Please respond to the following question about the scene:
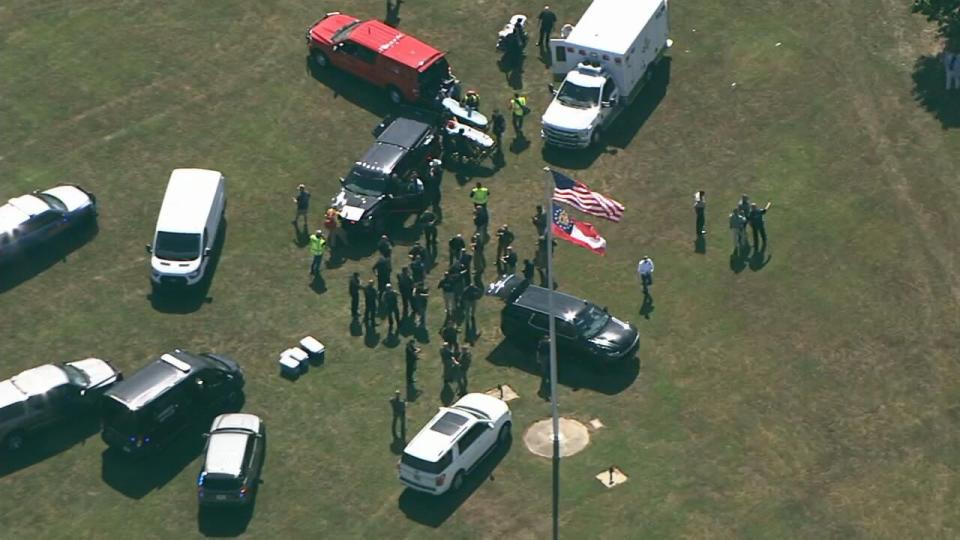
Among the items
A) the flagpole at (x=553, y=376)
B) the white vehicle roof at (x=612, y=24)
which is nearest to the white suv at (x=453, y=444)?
the flagpole at (x=553, y=376)

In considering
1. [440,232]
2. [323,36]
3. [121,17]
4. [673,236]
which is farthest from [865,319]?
[121,17]

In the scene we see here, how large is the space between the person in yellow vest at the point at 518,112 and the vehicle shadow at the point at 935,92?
621 inches

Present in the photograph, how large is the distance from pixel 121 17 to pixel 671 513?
115 feet

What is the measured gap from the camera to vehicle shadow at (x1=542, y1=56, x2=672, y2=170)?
62.8m

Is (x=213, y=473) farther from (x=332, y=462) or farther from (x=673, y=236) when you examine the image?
(x=673, y=236)

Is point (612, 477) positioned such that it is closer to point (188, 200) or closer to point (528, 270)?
point (528, 270)

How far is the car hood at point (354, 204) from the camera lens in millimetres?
58312

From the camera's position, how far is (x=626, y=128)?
64.4 meters

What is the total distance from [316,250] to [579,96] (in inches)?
509

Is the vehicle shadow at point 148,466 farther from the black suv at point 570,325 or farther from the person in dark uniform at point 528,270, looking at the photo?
the person in dark uniform at point 528,270

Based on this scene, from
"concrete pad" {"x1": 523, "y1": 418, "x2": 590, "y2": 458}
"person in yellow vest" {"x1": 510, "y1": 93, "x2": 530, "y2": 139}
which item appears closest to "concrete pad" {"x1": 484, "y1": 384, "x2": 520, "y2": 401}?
"concrete pad" {"x1": 523, "y1": 418, "x2": 590, "y2": 458}

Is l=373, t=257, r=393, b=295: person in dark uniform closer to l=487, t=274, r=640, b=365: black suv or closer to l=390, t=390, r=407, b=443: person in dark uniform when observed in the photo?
l=487, t=274, r=640, b=365: black suv

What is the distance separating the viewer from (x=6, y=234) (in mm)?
56906

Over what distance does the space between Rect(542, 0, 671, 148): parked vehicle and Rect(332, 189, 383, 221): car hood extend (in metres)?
8.10
